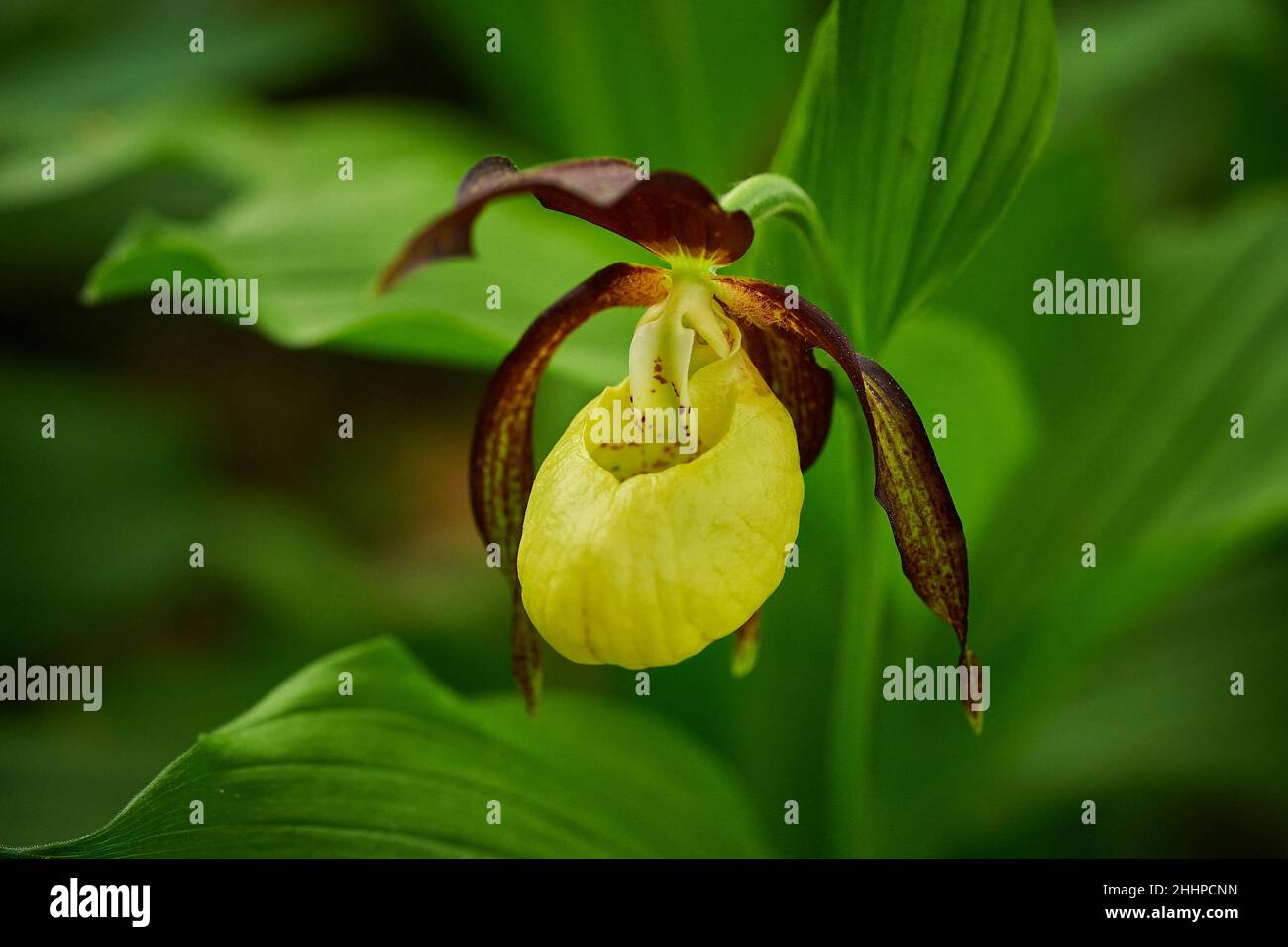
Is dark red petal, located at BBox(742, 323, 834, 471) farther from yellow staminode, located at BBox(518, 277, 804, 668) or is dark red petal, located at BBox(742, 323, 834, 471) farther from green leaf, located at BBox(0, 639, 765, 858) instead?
green leaf, located at BBox(0, 639, 765, 858)

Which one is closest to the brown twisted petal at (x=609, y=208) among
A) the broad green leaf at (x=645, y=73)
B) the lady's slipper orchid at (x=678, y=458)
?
the lady's slipper orchid at (x=678, y=458)

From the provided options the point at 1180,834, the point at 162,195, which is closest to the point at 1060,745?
the point at 1180,834

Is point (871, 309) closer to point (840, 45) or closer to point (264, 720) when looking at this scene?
point (840, 45)

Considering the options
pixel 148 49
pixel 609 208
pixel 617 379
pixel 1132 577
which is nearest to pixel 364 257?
pixel 617 379

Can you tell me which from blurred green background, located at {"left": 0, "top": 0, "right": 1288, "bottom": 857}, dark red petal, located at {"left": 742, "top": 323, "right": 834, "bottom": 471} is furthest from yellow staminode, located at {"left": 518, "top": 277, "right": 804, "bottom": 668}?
blurred green background, located at {"left": 0, "top": 0, "right": 1288, "bottom": 857}

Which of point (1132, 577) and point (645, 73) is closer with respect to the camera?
point (1132, 577)

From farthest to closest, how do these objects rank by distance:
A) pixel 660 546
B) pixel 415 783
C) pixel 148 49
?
pixel 148 49
pixel 415 783
pixel 660 546

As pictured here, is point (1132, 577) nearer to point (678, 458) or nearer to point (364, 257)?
point (678, 458)
